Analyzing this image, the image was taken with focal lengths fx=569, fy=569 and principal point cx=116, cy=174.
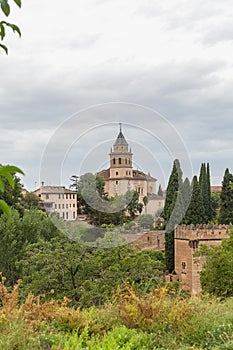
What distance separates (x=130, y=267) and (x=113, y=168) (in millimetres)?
3183

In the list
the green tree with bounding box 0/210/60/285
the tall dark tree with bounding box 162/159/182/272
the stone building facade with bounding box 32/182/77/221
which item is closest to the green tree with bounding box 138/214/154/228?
the stone building facade with bounding box 32/182/77/221

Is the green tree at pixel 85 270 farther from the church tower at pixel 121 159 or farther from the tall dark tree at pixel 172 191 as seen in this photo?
the tall dark tree at pixel 172 191

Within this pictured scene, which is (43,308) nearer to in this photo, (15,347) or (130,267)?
(15,347)

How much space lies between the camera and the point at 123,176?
714 inches

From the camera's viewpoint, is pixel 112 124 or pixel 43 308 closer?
pixel 43 308

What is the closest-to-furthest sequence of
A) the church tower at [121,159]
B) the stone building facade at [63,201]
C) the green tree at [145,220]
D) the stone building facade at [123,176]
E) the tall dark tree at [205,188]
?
the church tower at [121,159] < the stone building facade at [123,176] < the stone building facade at [63,201] < the green tree at [145,220] < the tall dark tree at [205,188]

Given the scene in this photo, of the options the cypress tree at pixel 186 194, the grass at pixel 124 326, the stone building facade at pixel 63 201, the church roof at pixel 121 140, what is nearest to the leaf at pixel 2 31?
the grass at pixel 124 326

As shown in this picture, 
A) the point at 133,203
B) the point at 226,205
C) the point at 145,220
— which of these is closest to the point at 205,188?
the point at 226,205

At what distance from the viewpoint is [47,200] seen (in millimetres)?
21641

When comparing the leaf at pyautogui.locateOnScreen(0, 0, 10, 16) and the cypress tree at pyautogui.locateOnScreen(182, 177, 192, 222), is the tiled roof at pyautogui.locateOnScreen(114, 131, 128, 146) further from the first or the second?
the cypress tree at pyautogui.locateOnScreen(182, 177, 192, 222)

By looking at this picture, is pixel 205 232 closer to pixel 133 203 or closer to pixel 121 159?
pixel 133 203

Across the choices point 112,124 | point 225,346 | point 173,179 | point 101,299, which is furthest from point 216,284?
point 173,179

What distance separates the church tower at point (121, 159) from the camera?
58.0 feet

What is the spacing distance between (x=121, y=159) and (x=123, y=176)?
588mm
